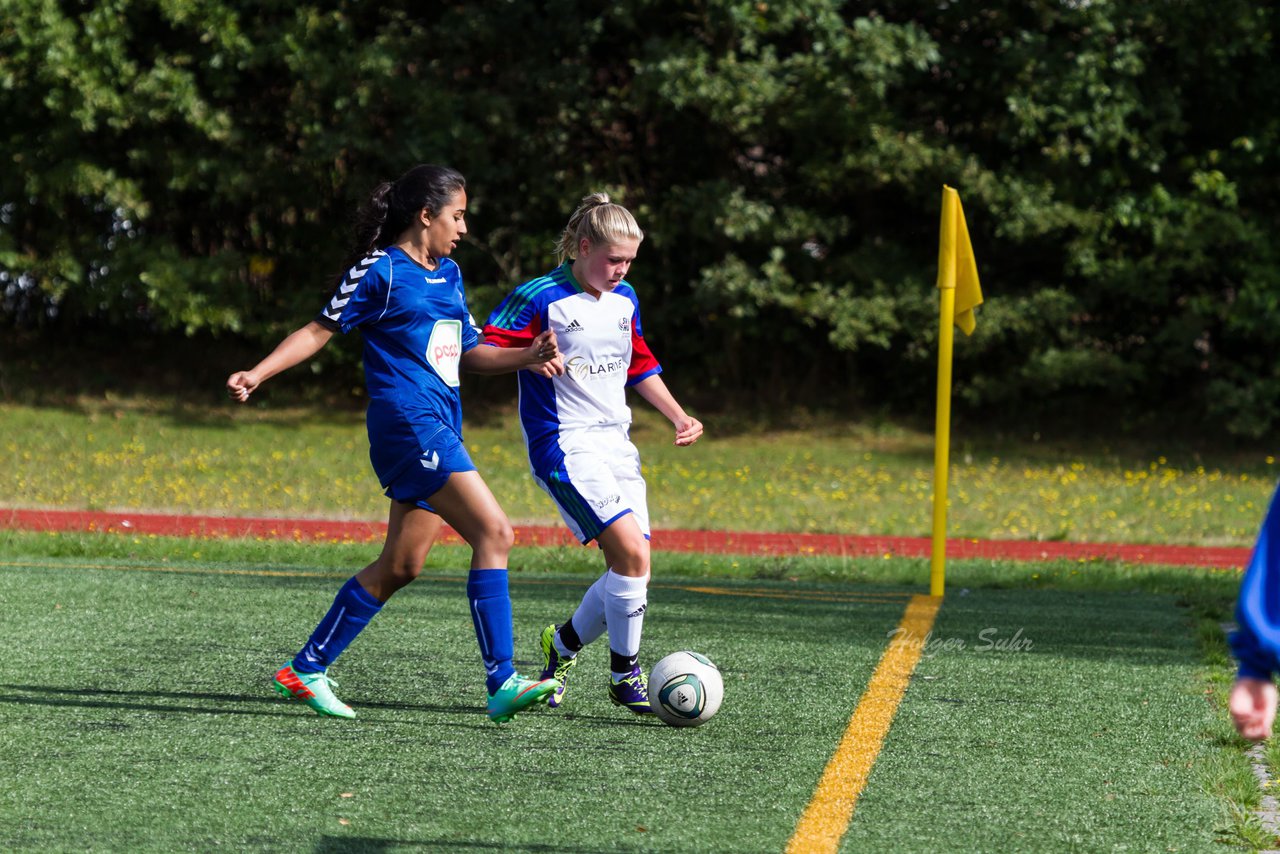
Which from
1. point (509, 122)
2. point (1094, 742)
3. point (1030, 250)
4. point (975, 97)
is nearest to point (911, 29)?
point (975, 97)

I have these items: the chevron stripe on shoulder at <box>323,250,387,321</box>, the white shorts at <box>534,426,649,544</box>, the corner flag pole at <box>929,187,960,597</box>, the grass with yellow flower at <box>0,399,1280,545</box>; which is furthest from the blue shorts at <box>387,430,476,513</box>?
the grass with yellow flower at <box>0,399,1280,545</box>

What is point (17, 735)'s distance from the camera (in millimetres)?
5051

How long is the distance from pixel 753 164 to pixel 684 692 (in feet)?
54.5

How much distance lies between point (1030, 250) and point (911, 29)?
3559 millimetres

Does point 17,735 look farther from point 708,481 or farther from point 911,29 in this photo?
point 911,29

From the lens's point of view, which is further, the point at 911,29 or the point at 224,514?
the point at 911,29

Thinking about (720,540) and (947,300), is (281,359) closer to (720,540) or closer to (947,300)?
(947,300)

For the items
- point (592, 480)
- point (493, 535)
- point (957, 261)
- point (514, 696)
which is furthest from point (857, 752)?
point (957, 261)

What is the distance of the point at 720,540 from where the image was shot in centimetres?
1262

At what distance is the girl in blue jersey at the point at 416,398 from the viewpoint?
207 inches

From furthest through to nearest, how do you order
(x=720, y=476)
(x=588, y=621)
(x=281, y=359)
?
(x=720, y=476) → (x=588, y=621) → (x=281, y=359)

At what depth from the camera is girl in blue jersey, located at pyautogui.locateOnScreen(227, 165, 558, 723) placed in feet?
17.3

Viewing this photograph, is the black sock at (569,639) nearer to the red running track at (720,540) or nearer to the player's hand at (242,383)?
the player's hand at (242,383)

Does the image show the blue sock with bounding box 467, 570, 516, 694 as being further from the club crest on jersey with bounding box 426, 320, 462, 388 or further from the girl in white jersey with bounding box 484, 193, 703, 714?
the club crest on jersey with bounding box 426, 320, 462, 388
